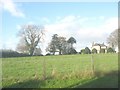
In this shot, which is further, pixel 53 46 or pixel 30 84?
pixel 53 46

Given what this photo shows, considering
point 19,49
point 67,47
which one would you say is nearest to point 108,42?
point 67,47

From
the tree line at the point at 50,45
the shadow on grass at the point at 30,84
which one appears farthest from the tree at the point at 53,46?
the shadow on grass at the point at 30,84

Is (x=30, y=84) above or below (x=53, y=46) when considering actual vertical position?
below

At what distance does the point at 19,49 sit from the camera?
4378 centimetres

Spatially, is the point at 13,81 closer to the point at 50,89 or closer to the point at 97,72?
the point at 50,89

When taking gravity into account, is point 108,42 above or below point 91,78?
above

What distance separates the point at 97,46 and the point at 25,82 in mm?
56811

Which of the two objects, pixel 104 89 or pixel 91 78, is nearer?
pixel 104 89

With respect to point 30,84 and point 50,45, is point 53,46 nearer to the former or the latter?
point 50,45

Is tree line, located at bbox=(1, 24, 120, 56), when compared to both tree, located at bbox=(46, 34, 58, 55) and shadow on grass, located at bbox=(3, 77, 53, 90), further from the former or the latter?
shadow on grass, located at bbox=(3, 77, 53, 90)

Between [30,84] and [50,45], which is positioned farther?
[50,45]

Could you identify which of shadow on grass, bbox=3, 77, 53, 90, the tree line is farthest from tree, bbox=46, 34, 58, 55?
shadow on grass, bbox=3, 77, 53, 90

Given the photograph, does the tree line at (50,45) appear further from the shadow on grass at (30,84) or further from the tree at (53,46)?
the shadow on grass at (30,84)

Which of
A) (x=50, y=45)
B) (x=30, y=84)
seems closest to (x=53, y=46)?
(x=50, y=45)
